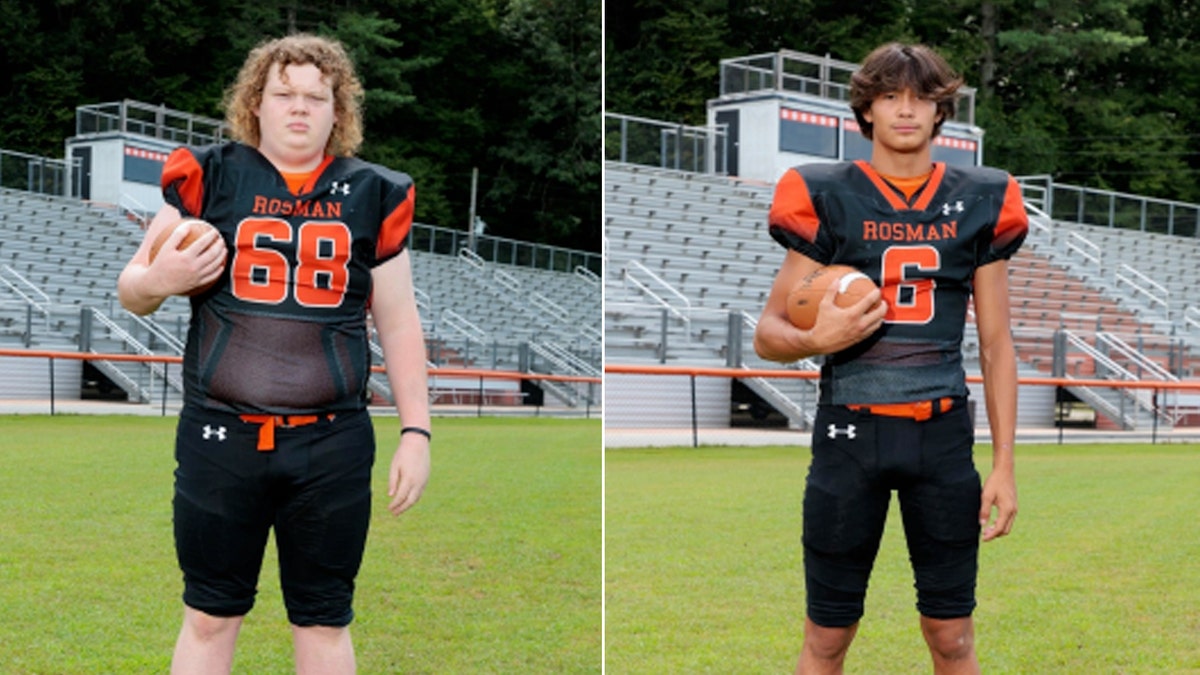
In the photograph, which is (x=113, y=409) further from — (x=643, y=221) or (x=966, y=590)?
(x=966, y=590)

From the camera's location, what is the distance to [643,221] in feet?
64.1

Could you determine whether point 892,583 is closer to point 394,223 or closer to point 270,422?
point 394,223

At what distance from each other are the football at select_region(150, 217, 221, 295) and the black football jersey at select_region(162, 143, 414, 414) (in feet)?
0.17

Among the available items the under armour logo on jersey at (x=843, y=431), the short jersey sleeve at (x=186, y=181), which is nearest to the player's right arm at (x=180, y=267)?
the short jersey sleeve at (x=186, y=181)

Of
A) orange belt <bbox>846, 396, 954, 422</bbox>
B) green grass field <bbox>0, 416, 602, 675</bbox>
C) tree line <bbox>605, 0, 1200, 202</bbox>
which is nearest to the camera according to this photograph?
orange belt <bbox>846, 396, 954, 422</bbox>

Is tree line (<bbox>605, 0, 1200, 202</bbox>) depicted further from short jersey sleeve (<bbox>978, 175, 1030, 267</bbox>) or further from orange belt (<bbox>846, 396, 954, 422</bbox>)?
orange belt (<bbox>846, 396, 954, 422</bbox>)

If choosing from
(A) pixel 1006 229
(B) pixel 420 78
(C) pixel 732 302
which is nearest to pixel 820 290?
(A) pixel 1006 229

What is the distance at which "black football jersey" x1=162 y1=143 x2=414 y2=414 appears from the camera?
2879 millimetres

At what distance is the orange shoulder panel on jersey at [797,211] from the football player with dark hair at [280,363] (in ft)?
2.59

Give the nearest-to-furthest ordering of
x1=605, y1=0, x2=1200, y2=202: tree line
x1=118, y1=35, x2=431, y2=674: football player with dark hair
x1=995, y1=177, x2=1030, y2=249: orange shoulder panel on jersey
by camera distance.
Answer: x1=118, y1=35, x2=431, y2=674: football player with dark hair → x1=995, y1=177, x2=1030, y2=249: orange shoulder panel on jersey → x1=605, y1=0, x2=1200, y2=202: tree line

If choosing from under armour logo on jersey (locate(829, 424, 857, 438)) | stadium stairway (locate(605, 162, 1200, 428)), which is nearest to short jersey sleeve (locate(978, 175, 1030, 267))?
under armour logo on jersey (locate(829, 424, 857, 438))

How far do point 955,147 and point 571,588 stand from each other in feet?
71.4

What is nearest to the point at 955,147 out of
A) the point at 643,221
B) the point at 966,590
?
the point at 643,221

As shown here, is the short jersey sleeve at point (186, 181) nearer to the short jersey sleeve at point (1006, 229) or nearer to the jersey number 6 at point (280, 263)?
the jersey number 6 at point (280, 263)
